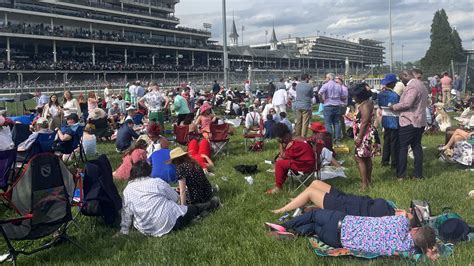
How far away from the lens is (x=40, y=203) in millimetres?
4977

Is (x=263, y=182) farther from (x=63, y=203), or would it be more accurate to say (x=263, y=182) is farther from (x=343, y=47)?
(x=343, y=47)

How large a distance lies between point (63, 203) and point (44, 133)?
14.3 ft

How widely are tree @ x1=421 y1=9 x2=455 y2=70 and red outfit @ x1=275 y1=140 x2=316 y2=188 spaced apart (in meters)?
77.6

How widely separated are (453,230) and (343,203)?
1.20 m

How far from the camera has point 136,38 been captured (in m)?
68.4

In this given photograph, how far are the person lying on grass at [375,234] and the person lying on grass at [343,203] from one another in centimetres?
41

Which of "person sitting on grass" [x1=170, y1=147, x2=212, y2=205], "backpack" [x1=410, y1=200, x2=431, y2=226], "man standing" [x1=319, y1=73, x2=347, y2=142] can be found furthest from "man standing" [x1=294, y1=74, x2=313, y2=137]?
"backpack" [x1=410, y1=200, x2=431, y2=226]

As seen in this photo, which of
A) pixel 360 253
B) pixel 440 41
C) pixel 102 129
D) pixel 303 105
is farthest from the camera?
pixel 440 41

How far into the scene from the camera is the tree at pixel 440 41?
78188 mm

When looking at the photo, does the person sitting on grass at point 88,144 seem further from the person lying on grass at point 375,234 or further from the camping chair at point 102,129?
the person lying on grass at point 375,234

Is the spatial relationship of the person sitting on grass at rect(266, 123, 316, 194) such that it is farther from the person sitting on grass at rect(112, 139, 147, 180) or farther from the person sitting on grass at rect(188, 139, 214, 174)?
the person sitting on grass at rect(112, 139, 147, 180)

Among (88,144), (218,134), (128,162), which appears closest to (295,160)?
(128,162)

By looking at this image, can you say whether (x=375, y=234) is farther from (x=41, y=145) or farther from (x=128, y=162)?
(x=41, y=145)

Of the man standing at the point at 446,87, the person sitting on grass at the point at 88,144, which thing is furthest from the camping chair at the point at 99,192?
the man standing at the point at 446,87
